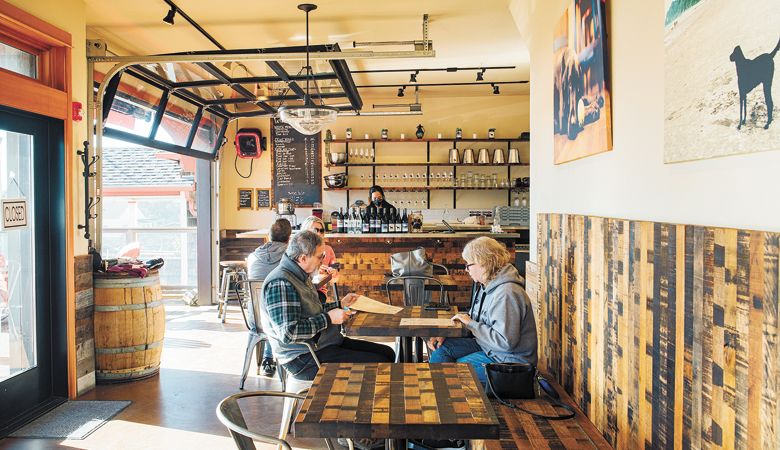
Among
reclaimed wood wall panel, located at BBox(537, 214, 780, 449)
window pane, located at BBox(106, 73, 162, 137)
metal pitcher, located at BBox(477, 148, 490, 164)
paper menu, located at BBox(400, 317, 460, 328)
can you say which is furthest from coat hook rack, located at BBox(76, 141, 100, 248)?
metal pitcher, located at BBox(477, 148, 490, 164)

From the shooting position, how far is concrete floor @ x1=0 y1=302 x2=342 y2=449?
3.97 meters

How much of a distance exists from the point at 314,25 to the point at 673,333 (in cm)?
531

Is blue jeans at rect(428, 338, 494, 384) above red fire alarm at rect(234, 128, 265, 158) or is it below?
below

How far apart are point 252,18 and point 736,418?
5629 millimetres

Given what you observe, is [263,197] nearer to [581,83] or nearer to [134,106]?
[134,106]

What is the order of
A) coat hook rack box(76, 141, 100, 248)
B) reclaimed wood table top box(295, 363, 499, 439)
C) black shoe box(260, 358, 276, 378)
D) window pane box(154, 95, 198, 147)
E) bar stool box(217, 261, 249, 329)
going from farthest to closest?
1. bar stool box(217, 261, 249, 329)
2. window pane box(154, 95, 198, 147)
3. black shoe box(260, 358, 276, 378)
4. coat hook rack box(76, 141, 100, 248)
5. reclaimed wood table top box(295, 363, 499, 439)

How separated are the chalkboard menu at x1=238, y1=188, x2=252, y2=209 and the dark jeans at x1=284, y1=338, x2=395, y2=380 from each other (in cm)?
693

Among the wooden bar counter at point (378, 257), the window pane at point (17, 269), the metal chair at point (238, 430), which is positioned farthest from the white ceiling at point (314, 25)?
the metal chair at point (238, 430)

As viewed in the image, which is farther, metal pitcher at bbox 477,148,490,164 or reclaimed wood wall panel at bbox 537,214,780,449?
metal pitcher at bbox 477,148,490,164

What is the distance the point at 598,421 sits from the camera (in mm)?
2748

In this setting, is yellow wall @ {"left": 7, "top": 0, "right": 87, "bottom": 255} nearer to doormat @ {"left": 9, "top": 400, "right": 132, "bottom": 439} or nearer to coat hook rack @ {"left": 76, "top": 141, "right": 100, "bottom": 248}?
coat hook rack @ {"left": 76, "top": 141, "right": 100, "bottom": 248}

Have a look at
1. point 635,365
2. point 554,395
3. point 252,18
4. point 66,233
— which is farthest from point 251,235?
point 635,365

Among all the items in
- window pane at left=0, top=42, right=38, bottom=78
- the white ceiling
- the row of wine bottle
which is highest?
the white ceiling

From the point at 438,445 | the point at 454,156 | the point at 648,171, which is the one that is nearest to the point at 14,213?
the point at 438,445
